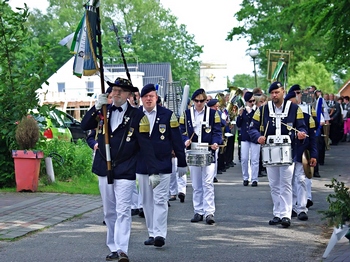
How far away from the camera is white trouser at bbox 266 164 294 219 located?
1189cm

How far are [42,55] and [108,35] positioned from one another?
71131 millimetres

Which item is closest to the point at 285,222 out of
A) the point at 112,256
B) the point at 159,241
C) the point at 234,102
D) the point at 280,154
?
the point at 280,154

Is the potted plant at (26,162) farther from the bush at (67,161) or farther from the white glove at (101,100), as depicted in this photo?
the white glove at (101,100)

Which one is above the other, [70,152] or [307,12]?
[307,12]

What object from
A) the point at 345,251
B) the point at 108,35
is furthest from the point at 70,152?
the point at 108,35

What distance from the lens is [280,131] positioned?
39.2 feet

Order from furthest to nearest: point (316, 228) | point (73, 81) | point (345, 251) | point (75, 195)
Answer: point (73, 81), point (75, 195), point (316, 228), point (345, 251)

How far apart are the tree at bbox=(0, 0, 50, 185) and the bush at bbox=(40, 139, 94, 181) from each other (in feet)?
2.60

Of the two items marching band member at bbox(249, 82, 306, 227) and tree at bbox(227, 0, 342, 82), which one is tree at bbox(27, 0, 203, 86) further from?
marching band member at bbox(249, 82, 306, 227)

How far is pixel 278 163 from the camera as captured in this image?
38.5 ft

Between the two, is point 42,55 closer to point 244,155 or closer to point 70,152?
point 70,152

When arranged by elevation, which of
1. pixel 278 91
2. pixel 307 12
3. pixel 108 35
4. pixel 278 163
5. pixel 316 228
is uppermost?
pixel 108 35

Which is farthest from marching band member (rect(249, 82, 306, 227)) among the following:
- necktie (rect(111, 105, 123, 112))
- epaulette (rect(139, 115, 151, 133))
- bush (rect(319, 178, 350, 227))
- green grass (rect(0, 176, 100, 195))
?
green grass (rect(0, 176, 100, 195))

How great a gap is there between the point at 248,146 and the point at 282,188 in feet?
23.9
